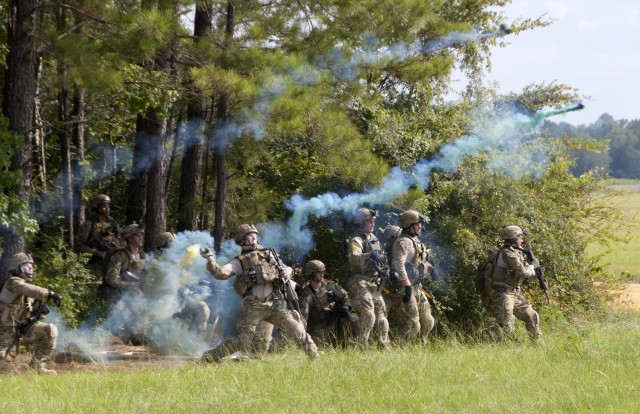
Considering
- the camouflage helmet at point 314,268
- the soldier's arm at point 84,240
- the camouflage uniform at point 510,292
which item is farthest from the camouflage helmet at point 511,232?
the soldier's arm at point 84,240

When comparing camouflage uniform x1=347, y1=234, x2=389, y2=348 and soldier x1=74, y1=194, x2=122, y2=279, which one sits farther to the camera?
soldier x1=74, y1=194, x2=122, y2=279

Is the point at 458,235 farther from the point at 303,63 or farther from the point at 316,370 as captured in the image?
the point at 316,370

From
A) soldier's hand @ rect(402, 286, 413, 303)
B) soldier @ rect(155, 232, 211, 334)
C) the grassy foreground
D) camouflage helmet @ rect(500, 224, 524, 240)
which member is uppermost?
camouflage helmet @ rect(500, 224, 524, 240)

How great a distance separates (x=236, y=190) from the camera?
1554 centimetres

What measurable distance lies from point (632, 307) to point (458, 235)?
5386 millimetres

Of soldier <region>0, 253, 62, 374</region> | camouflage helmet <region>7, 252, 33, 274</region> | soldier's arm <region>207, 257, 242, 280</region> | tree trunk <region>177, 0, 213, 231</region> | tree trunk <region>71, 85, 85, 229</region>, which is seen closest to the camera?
soldier's arm <region>207, 257, 242, 280</region>

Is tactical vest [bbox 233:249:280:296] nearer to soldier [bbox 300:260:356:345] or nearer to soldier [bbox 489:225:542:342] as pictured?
soldier [bbox 300:260:356:345]

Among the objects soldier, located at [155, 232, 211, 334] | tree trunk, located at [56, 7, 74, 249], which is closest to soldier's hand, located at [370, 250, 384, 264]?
soldier, located at [155, 232, 211, 334]

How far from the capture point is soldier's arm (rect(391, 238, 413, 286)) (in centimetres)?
1214

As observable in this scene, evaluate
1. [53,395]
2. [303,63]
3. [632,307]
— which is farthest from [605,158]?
[53,395]

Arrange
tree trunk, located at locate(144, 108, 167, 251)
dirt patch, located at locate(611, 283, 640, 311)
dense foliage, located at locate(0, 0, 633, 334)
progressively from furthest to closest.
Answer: dirt patch, located at locate(611, 283, 640, 311)
tree trunk, located at locate(144, 108, 167, 251)
dense foliage, located at locate(0, 0, 633, 334)

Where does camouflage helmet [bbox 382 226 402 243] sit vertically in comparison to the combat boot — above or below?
above

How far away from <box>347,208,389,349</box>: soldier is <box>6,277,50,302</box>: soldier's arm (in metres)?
3.74

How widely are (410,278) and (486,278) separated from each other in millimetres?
1049
